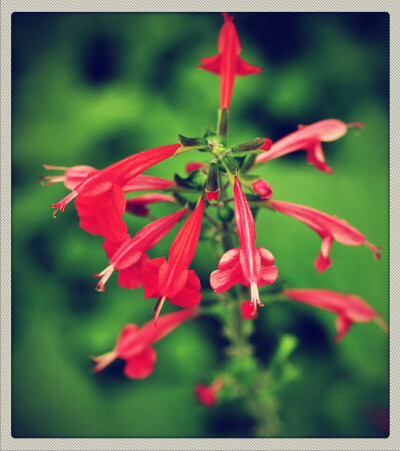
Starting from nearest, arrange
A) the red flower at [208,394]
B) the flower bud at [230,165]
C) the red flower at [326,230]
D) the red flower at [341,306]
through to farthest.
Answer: the flower bud at [230,165]
the red flower at [326,230]
the red flower at [341,306]
the red flower at [208,394]

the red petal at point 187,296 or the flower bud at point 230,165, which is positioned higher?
the flower bud at point 230,165

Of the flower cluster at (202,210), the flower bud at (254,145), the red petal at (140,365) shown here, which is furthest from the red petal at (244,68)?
the red petal at (140,365)

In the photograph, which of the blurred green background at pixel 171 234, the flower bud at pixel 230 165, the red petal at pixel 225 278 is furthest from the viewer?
the blurred green background at pixel 171 234

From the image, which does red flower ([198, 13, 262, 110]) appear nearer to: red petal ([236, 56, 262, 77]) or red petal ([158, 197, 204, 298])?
red petal ([236, 56, 262, 77])

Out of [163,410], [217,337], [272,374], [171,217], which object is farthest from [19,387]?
[171,217]

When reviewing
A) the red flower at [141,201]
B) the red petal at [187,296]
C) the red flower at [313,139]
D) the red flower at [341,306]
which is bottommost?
the red flower at [341,306]

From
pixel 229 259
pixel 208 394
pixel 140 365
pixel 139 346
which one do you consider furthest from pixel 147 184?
pixel 208 394

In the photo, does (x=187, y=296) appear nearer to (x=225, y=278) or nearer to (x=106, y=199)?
(x=225, y=278)

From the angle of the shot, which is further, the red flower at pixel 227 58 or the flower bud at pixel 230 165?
the red flower at pixel 227 58

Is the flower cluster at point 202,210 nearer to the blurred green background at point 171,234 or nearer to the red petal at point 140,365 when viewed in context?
the red petal at point 140,365
